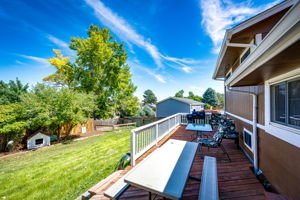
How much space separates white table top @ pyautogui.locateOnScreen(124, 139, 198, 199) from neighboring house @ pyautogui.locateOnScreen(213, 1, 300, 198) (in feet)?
4.74

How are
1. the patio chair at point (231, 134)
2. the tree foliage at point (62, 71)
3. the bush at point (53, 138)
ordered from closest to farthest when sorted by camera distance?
the patio chair at point (231, 134)
the bush at point (53, 138)
the tree foliage at point (62, 71)

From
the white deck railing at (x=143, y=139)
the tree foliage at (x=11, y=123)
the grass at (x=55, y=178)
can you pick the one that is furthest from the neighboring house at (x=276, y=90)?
the tree foliage at (x=11, y=123)

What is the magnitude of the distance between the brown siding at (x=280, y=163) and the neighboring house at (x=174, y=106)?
1647 centimetres

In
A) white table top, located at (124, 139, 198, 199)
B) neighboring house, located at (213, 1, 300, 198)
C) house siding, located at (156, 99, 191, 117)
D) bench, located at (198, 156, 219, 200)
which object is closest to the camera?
neighboring house, located at (213, 1, 300, 198)

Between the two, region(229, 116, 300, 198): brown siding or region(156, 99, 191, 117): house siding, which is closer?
region(229, 116, 300, 198): brown siding

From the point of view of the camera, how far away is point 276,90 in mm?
2242

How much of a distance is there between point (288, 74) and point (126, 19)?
9387mm

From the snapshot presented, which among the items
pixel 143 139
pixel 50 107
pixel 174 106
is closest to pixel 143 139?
pixel 143 139

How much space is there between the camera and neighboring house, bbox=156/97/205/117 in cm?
1894

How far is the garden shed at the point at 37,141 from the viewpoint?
7820 millimetres

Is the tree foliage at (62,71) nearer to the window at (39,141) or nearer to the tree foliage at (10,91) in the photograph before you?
the tree foliage at (10,91)

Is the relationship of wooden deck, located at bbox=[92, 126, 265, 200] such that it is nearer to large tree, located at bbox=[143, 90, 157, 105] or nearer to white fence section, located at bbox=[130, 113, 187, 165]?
white fence section, located at bbox=[130, 113, 187, 165]

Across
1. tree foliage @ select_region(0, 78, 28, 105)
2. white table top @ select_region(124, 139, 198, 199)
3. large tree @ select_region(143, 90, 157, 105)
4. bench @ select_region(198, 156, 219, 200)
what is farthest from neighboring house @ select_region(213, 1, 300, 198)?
large tree @ select_region(143, 90, 157, 105)

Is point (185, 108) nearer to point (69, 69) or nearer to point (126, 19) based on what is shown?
point (126, 19)
